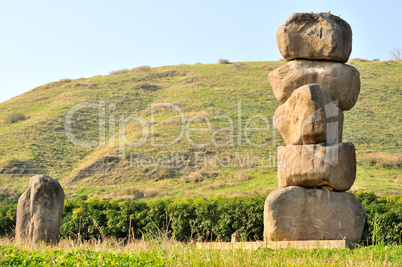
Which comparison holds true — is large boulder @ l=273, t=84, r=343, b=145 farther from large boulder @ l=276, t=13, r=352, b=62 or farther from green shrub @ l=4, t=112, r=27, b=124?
green shrub @ l=4, t=112, r=27, b=124

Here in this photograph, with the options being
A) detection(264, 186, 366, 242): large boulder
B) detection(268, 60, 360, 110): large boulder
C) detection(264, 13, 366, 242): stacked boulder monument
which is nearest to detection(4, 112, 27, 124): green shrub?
detection(268, 60, 360, 110): large boulder

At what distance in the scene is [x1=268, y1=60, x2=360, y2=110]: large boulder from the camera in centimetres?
958

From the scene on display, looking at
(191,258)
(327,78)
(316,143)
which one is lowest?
(191,258)

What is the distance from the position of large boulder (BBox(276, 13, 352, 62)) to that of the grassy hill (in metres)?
14.7

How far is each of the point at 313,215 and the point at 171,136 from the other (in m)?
31.1

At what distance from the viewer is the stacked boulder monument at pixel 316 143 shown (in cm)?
895

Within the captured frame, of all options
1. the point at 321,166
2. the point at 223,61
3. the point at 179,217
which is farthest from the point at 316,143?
the point at 223,61

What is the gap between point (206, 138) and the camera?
38688 millimetres

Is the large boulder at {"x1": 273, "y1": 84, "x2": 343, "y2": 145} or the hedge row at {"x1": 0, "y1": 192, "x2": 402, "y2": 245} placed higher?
the large boulder at {"x1": 273, "y1": 84, "x2": 343, "y2": 145}

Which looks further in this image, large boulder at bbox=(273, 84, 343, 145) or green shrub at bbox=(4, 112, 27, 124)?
green shrub at bbox=(4, 112, 27, 124)

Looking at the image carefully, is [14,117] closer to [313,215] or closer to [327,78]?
[327,78]

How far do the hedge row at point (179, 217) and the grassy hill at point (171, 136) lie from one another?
421 inches

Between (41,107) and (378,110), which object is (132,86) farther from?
(378,110)

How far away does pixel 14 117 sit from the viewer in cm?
4834
